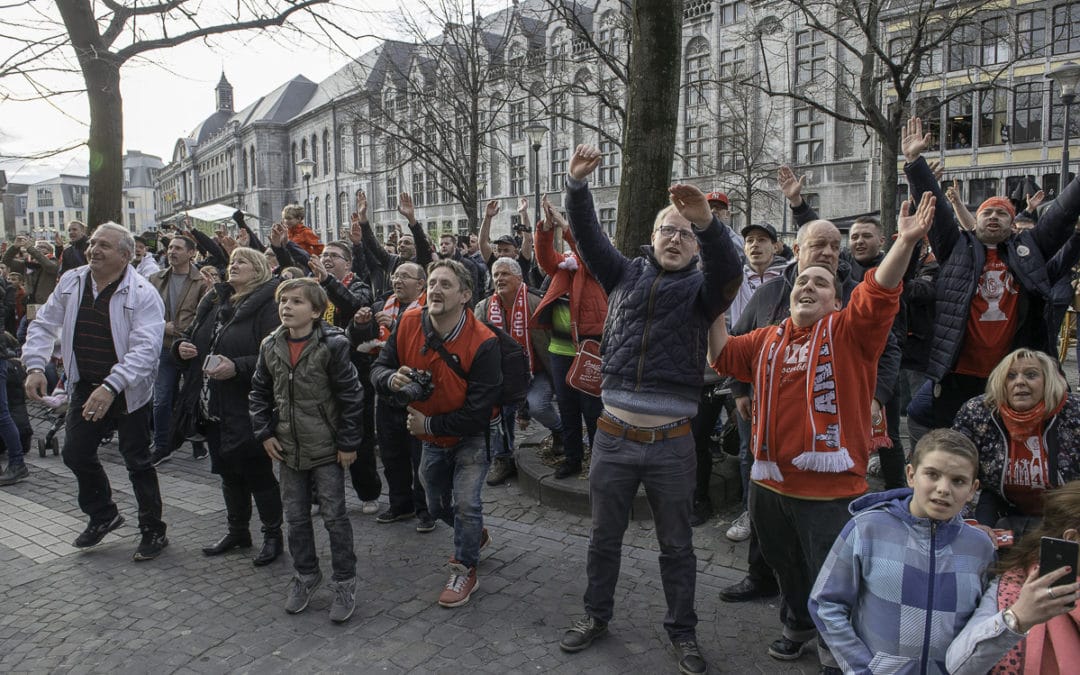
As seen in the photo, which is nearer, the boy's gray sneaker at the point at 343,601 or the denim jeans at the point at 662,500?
the denim jeans at the point at 662,500

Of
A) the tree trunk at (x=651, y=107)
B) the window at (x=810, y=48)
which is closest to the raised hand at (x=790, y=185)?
Result: the tree trunk at (x=651, y=107)

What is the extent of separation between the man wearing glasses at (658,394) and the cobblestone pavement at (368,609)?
342 millimetres

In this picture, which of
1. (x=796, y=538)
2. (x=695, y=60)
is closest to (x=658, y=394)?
(x=796, y=538)

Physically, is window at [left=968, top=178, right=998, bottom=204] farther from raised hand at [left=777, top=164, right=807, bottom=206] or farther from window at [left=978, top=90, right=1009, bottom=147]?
raised hand at [left=777, top=164, right=807, bottom=206]

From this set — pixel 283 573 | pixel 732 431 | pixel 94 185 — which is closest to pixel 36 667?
pixel 283 573

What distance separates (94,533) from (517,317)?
11.3 feet

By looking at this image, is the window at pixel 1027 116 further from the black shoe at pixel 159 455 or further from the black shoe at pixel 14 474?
the black shoe at pixel 14 474

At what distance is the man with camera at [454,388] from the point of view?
4.19 meters

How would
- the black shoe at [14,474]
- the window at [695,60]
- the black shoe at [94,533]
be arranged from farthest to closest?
the window at [695,60] < the black shoe at [14,474] < the black shoe at [94,533]

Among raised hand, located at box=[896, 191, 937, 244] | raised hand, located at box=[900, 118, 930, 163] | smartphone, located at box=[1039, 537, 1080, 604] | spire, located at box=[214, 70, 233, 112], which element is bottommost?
smartphone, located at box=[1039, 537, 1080, 604]

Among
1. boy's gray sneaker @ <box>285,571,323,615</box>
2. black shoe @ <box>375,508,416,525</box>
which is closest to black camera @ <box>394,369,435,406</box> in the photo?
boy's gray sneaker @ <box>285,571,323,615</box>

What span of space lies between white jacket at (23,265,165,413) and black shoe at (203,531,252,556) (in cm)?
105

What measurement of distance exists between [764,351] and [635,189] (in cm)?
299

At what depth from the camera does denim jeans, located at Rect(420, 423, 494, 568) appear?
14.0 feet
